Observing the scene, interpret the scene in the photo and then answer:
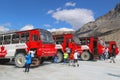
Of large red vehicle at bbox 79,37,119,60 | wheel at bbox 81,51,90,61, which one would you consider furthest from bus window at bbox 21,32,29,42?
wheel at bbox 81,51,90,61

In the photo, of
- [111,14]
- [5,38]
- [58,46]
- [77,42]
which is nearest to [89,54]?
[77,42]

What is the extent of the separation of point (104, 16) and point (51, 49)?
376ft

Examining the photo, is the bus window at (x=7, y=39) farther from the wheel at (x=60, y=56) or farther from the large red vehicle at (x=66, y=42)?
the large red vehicle at (x=66, y=42)

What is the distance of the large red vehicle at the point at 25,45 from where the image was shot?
18609 mm

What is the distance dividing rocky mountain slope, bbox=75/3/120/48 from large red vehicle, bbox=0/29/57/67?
204ft

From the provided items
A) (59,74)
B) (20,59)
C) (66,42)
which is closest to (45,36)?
(20,59)

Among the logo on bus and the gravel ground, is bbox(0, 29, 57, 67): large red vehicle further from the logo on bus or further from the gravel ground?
the gravel ground

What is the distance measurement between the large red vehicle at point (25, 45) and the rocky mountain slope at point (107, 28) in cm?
6222

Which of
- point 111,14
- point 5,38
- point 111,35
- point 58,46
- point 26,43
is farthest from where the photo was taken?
point 111,14

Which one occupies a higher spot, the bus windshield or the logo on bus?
the bus windshield

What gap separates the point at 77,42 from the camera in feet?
83.3

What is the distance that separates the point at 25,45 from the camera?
19062mm

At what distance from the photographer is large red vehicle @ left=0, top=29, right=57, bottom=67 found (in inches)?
733

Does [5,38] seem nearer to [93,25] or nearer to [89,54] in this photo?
[89,54]
